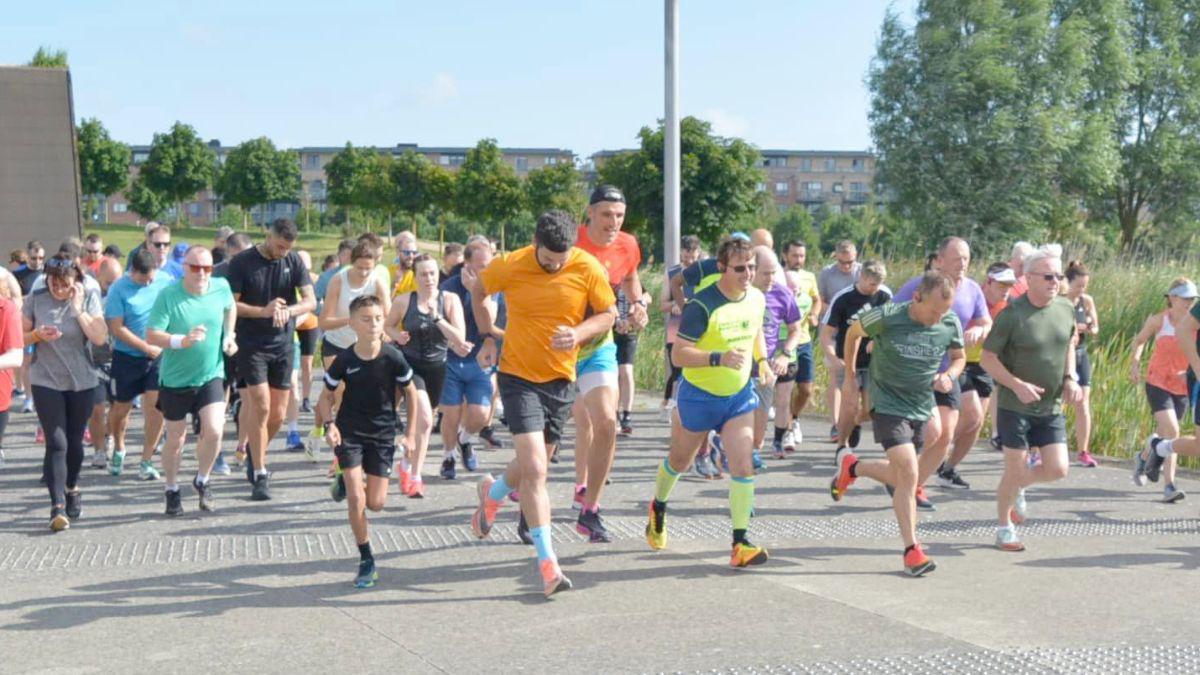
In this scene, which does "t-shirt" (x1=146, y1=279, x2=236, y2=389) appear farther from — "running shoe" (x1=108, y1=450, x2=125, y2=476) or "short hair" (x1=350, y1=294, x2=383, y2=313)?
"running shoe" (x1=108, y1=450, x2=125, y2=476)

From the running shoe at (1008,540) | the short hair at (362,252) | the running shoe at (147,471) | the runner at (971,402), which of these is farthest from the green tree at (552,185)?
the running shoe at (1008,540)

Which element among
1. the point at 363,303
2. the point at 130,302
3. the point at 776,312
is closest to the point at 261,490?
the point at 130,302

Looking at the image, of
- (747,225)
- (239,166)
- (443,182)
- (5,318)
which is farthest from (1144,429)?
(239,166)

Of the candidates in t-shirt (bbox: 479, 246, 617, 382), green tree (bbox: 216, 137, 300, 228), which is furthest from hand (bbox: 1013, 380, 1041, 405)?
green tree (bbox: 216, 137, 300, 228)

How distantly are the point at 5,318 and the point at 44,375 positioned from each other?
0.76 meters

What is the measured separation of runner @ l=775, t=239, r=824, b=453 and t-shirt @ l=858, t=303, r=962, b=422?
419 cm

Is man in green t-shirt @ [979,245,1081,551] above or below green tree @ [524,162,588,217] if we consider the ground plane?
below

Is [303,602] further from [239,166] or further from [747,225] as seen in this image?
[239,166]

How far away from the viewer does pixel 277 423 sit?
10484 mm

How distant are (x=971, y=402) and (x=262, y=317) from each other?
5610mm

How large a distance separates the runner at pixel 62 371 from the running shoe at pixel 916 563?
5466mm

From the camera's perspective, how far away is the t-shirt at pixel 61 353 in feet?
Result: 29.5

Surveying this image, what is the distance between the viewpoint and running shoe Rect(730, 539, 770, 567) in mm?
7332

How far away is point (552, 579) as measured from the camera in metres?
6.70
